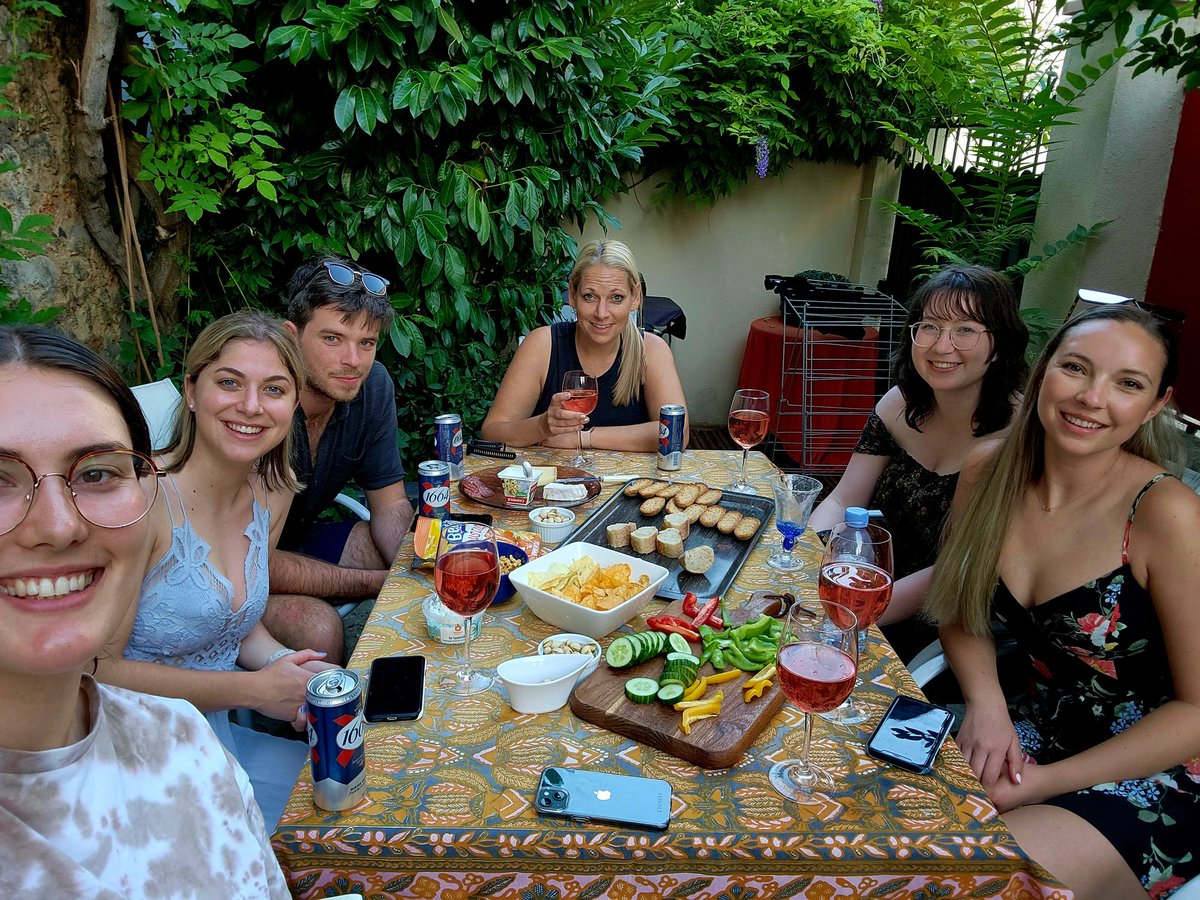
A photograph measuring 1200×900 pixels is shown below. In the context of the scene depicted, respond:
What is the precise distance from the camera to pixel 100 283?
126 inches

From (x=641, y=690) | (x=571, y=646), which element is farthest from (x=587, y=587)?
(x=641, y=690)

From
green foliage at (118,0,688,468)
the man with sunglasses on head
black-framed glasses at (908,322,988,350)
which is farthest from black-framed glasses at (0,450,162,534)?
green foliage at (118,0,688,468)

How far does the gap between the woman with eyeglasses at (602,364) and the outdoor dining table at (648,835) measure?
1.80 metres

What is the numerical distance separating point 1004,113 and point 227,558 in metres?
4.42

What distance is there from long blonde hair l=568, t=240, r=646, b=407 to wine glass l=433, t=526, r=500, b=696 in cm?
192

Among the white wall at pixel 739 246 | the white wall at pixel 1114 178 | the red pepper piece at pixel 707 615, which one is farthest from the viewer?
the white wall at pixel 739 246

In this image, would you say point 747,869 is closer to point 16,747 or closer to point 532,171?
point 16,747

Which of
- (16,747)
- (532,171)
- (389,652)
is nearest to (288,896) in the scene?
(16,747)

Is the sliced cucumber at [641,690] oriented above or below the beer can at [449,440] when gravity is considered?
below

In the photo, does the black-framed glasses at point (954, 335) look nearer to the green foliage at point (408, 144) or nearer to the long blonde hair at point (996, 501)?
the long blonde hair at point (996, 501)

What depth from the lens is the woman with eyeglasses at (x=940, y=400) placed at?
7.92 feet

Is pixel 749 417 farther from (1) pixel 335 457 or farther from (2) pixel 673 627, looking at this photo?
(1) pixel 335 457

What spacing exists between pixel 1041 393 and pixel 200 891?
1871 millimetres

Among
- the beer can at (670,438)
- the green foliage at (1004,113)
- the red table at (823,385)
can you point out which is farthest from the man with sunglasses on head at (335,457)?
the green foliage at (1004,113)
